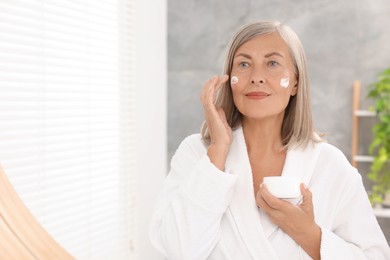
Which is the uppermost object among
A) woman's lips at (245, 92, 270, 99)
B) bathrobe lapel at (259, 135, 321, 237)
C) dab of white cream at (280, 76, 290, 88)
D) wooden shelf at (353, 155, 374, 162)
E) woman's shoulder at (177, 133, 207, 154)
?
dab of white cream at (280, 76, 290, 88)

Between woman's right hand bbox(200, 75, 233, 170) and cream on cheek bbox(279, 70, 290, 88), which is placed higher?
cream on cheek bbox(279, 70, 290, 88)

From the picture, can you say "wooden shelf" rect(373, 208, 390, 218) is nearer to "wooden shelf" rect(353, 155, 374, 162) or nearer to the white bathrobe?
"wooden shelf" rect(353, 155, 374, 162)

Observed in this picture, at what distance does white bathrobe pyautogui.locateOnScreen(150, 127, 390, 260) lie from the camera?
0.78 meters

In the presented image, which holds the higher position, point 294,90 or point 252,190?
point 294,90

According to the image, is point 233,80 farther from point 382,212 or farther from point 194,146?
point 382,212

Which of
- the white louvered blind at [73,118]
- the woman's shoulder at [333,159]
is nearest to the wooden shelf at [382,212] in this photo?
the white louvered blind at [73,118]

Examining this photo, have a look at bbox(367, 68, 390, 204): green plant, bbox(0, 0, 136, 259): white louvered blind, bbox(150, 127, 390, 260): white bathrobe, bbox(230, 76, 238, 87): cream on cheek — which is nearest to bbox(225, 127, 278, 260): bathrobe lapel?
bbox(150, 127, 390, 260): white bathrobe

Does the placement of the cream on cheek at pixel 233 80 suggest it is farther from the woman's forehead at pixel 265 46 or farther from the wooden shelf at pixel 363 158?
the wooden shelf at pixel 363 158

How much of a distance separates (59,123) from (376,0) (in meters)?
1.55

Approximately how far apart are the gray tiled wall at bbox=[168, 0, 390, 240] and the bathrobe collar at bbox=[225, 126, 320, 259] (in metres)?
1.59

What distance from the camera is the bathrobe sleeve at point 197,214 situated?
0.78 metres

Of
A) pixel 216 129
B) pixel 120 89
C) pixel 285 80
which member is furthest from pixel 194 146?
pixel 120 89

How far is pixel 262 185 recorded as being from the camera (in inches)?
29.6

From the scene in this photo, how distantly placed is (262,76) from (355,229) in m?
0.28
